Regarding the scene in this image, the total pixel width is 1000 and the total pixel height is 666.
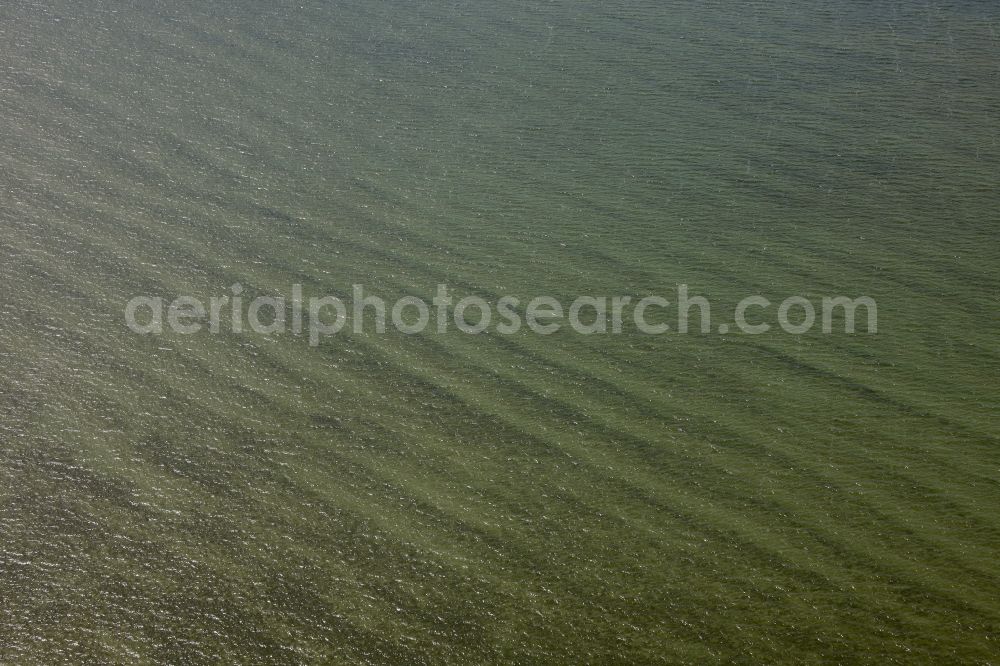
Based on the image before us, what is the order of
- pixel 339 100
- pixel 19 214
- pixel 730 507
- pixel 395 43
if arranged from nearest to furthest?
pixel 730 507, pixel 19 214, pixel 339 100, pixel 395 43

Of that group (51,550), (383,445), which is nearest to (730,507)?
(383,445)

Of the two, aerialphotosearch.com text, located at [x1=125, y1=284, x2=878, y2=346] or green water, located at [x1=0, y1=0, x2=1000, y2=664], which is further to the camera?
aerialphotosearch.com text, located at [x1=125, y1=284, x2=878, y2=346]

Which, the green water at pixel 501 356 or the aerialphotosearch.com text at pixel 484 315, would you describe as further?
the aerialphotosearch.com text at pixel 484 315

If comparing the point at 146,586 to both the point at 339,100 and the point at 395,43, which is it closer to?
the point at 339,100

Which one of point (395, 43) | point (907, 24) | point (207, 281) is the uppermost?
point (907, 24)

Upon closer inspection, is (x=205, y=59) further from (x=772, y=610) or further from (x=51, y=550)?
(x=772, y=610)

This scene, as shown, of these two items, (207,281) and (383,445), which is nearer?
→ (383,445)

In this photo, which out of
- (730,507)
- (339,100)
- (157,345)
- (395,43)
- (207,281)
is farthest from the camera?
(395,43)

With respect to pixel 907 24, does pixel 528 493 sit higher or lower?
lower
